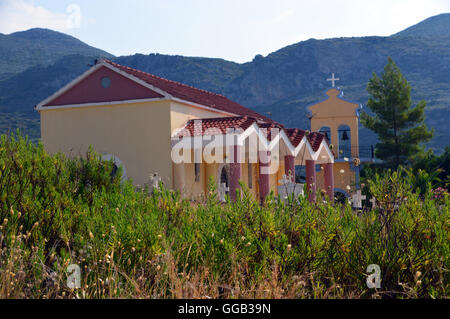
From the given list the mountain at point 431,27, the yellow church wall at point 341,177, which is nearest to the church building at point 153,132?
the yellow church wall at point 341,177

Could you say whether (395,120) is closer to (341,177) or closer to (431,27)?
(341,177)

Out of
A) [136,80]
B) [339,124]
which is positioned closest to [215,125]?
[136,80]

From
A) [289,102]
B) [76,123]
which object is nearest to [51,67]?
[289,102]

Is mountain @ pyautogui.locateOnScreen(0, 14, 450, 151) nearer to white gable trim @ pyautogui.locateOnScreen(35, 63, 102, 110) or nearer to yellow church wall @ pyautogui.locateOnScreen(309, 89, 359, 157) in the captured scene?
yellow church wall @ pyautogui.locateOnScreen(309, 89, 359, 157)

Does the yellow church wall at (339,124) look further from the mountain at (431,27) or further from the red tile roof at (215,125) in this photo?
the mountain at (431,27)

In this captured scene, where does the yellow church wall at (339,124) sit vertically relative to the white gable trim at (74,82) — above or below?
below

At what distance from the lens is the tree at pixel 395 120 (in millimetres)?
31109

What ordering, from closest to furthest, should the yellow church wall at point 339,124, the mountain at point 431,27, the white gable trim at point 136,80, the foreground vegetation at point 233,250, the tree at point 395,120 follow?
1. the foreground vegetation at point 233,250
2. the white gable trim at point 136,80
3. the yellow church wall at point 339,124
4. the tree at point 395,120
5. the mountain at point 431,27

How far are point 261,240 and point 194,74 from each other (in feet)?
411

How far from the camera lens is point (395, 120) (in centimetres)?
3186

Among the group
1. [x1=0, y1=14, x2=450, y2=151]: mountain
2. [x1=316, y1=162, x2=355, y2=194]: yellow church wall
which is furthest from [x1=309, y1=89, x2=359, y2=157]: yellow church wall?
[x1=0, y1=14, x2=450, y2=151]: mountain

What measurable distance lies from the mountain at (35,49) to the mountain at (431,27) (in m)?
113

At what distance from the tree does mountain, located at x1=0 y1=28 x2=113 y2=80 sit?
353 ft

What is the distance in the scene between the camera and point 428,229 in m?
5.10
